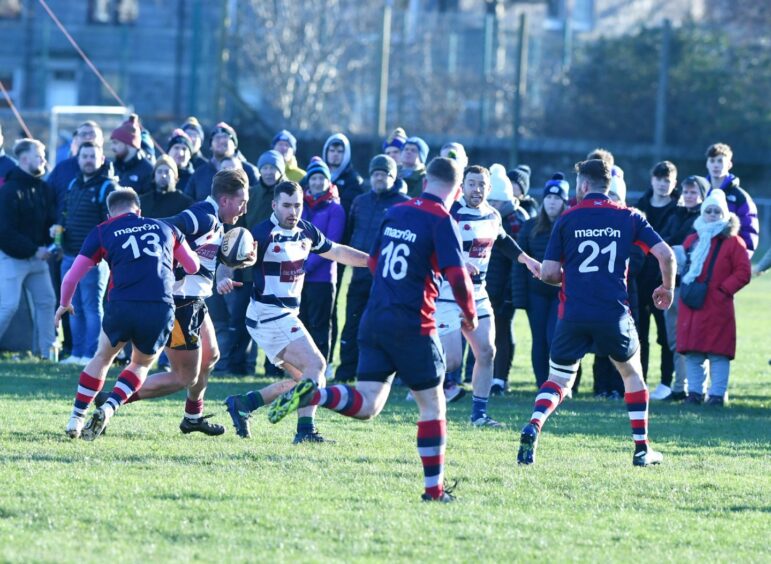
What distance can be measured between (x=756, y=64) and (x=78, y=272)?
28.3 meters

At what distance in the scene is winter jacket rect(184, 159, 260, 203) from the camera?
13719 mm

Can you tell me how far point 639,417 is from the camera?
9266 mm

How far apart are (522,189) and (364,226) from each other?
155 centimetres

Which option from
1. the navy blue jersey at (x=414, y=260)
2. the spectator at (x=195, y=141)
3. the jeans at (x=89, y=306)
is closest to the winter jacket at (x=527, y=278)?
the spectator at (x=195, y=141)

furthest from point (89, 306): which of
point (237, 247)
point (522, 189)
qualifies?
point (237, 247)

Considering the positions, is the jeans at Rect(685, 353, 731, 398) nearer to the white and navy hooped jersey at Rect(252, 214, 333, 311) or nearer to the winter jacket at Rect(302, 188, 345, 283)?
the winter jacket at Rect(302, 188, 345, 283)

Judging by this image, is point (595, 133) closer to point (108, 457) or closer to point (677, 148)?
point (677, 148)

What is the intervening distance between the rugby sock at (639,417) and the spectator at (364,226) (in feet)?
13.0

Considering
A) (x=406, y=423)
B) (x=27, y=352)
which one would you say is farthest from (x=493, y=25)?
(x=406, y=423)

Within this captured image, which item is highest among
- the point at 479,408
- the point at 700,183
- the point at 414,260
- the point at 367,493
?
the point at 700,183

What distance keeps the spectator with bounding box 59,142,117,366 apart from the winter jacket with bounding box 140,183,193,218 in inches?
15.6

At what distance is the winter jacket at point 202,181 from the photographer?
13.7 metres

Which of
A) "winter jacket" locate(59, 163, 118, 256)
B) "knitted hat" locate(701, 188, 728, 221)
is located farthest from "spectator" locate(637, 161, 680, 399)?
"winter jacket" locate(59, 163, 118, 256)

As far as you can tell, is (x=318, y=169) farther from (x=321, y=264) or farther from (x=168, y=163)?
(x=168, y=163)
